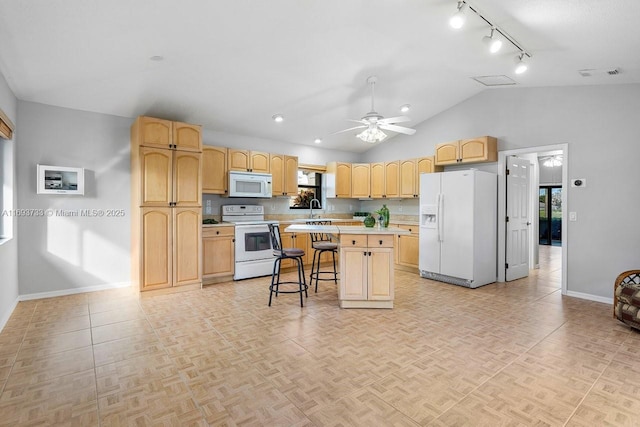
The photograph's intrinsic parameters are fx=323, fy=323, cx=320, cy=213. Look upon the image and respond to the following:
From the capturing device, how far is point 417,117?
A: 238 inches

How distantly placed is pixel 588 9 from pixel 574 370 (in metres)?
2.82

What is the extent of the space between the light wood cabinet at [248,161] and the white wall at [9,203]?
2.61 metres

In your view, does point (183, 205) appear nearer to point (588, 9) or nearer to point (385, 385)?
point (385, 385)

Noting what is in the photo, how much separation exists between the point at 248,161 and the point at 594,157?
5002 millimetres

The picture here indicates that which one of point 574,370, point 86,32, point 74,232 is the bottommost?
point 574,370

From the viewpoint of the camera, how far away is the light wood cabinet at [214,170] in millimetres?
5121

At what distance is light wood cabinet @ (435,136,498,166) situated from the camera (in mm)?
5070

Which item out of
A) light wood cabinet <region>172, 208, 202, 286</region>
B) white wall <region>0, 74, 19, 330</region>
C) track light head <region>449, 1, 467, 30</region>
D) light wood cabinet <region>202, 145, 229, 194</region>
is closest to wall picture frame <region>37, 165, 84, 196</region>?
white wall <region>0, 74, 19, 330</region>

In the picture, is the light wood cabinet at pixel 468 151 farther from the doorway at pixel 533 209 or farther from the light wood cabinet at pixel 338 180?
the light wood cabinet at pixel 338 180

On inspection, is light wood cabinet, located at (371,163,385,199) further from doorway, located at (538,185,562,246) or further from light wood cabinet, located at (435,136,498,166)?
doorway, located at (538,185,562,246)

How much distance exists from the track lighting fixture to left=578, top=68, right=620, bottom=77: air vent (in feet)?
2.54

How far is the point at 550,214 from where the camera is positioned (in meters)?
10.2

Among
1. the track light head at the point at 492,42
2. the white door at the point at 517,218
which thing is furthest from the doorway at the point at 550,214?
the track light head at the point at 492,42

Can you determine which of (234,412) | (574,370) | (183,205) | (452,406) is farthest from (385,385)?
(183,205)
